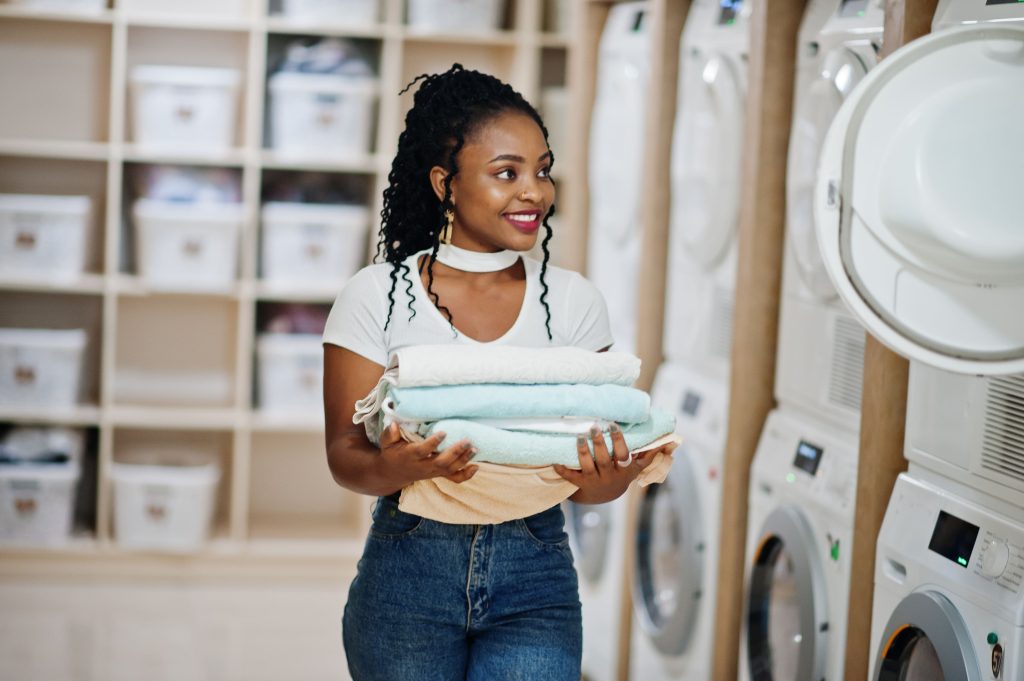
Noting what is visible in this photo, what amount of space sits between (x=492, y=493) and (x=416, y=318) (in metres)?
0.25

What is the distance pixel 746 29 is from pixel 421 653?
1655 mm

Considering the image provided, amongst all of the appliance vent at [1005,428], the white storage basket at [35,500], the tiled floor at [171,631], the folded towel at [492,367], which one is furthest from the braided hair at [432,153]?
the white storage basket at [35,500]

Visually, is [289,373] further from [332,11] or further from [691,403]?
[691,403]

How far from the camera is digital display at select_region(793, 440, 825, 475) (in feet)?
7.94

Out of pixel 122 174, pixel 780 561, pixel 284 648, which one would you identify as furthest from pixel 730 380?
pixel 122 174

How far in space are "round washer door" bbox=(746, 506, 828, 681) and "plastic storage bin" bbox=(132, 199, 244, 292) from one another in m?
2.31

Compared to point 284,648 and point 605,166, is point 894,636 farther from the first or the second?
point 284,648

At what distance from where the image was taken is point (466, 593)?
163cm

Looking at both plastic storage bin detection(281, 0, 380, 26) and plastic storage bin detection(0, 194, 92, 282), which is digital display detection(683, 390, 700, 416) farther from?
plastic storage bin detection(0, 194, 92, 282)

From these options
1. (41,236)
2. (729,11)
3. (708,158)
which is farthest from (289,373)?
(729,11)

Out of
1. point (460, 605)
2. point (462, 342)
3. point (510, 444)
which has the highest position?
point (462, 342)

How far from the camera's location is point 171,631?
386 cm

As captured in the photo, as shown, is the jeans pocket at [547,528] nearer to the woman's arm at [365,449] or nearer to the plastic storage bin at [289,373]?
the woman's arm at [365,449]

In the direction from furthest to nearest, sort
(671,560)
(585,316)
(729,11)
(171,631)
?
(171,631)
(671,560)
(729,11)
(585,316)
